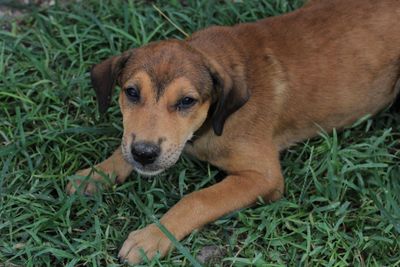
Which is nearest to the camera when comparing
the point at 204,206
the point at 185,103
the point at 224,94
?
the point at 185,103

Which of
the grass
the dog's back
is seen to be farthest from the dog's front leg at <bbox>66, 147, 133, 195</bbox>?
the dog's back

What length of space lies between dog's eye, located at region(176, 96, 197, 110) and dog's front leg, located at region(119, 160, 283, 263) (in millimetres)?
747

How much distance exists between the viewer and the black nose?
15.6ft

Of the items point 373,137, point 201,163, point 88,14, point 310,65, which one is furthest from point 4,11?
point 373,137

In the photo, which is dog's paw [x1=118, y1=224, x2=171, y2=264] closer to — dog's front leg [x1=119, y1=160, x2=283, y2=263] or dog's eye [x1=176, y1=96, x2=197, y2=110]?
A: dog's front leg [x1=119, y1=160, x2=283, y2=263]

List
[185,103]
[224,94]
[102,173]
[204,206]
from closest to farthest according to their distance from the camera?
1. [185,103]
2. [224,94]
3. [204,206]
4. [102,173]

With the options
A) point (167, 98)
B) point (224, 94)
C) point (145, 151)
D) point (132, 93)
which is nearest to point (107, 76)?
point (132, 93)

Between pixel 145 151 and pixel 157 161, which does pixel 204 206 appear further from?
pixel 145 151

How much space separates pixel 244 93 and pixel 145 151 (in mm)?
933

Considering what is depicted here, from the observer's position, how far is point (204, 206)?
5.18 meters

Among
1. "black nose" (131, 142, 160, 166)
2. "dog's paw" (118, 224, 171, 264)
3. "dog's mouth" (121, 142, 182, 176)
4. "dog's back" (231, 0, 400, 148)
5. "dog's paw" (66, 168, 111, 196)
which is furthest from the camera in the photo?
"dog's back" (231, 0, 400, 148)

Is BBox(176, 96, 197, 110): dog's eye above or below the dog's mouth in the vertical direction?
above

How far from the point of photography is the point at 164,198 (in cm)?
557

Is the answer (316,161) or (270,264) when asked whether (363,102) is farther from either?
(270,264)
